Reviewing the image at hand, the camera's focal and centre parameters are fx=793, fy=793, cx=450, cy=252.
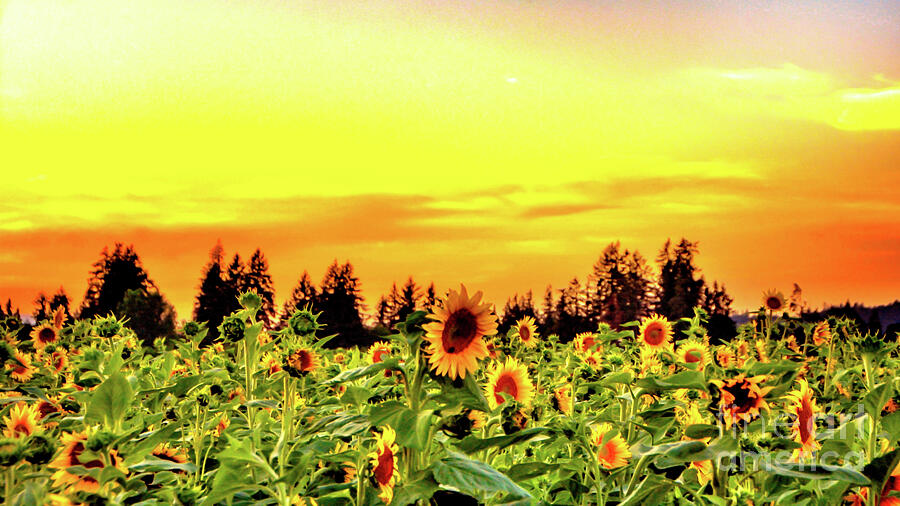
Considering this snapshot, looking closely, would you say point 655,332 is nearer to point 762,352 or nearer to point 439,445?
point 762,352

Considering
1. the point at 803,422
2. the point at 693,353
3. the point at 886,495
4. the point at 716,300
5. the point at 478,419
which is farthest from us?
the point at 716,300

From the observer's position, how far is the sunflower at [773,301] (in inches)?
340

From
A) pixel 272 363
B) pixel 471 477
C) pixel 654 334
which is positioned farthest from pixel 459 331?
pixel 654 334

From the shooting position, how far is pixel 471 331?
99.1 inches

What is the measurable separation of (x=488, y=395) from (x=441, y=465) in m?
1.75

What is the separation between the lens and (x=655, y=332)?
7.41 meters

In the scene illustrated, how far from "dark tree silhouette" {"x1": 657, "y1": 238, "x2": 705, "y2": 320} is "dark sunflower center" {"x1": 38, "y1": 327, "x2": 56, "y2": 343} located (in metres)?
20.4

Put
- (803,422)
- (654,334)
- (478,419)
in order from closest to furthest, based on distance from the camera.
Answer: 1. (803,422)
2. (478,419)
3. (654,334)

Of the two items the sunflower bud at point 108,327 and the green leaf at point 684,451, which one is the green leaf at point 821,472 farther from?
the sunflower bud at point 108,327

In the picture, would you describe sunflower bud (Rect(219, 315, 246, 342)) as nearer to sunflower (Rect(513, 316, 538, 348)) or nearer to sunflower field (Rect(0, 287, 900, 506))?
sunflower field (Rect(0, 287, 900, 506))

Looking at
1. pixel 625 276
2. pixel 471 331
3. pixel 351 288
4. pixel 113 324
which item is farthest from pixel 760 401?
pixel 351 288

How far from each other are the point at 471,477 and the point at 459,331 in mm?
518

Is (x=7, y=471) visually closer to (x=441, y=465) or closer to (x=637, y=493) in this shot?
(x=441, y=465)

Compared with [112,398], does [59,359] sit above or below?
below
